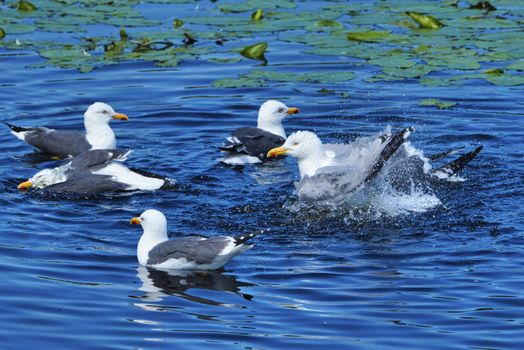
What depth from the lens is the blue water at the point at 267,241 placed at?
28.1ft

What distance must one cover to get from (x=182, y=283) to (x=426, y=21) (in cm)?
885

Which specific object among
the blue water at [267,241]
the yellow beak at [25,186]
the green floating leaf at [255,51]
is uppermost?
the green floating leaf at [255,51]

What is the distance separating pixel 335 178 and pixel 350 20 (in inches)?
272

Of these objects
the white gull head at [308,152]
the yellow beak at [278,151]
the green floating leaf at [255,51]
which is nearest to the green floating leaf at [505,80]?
the green floating leaf at [255,51]

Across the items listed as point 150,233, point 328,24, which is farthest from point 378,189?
point 328,24

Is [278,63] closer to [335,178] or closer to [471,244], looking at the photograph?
[335,178]

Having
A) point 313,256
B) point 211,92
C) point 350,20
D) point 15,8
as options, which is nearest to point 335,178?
point 313,256

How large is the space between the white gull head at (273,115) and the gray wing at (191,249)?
425 cm

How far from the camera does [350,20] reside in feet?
58.6

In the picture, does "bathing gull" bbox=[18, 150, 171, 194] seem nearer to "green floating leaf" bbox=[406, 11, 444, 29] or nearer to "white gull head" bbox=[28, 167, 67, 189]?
"white gull head" bbox=[28, 167, 67, 189]

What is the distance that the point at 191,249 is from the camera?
9828 millimetres

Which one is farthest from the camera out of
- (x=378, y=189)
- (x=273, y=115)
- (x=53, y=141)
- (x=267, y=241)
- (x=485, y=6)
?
(x=485, y=6)

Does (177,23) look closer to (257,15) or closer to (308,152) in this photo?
(257,15)

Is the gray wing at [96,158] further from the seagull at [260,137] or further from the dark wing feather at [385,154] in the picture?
the dark wing feather at [385,154]
